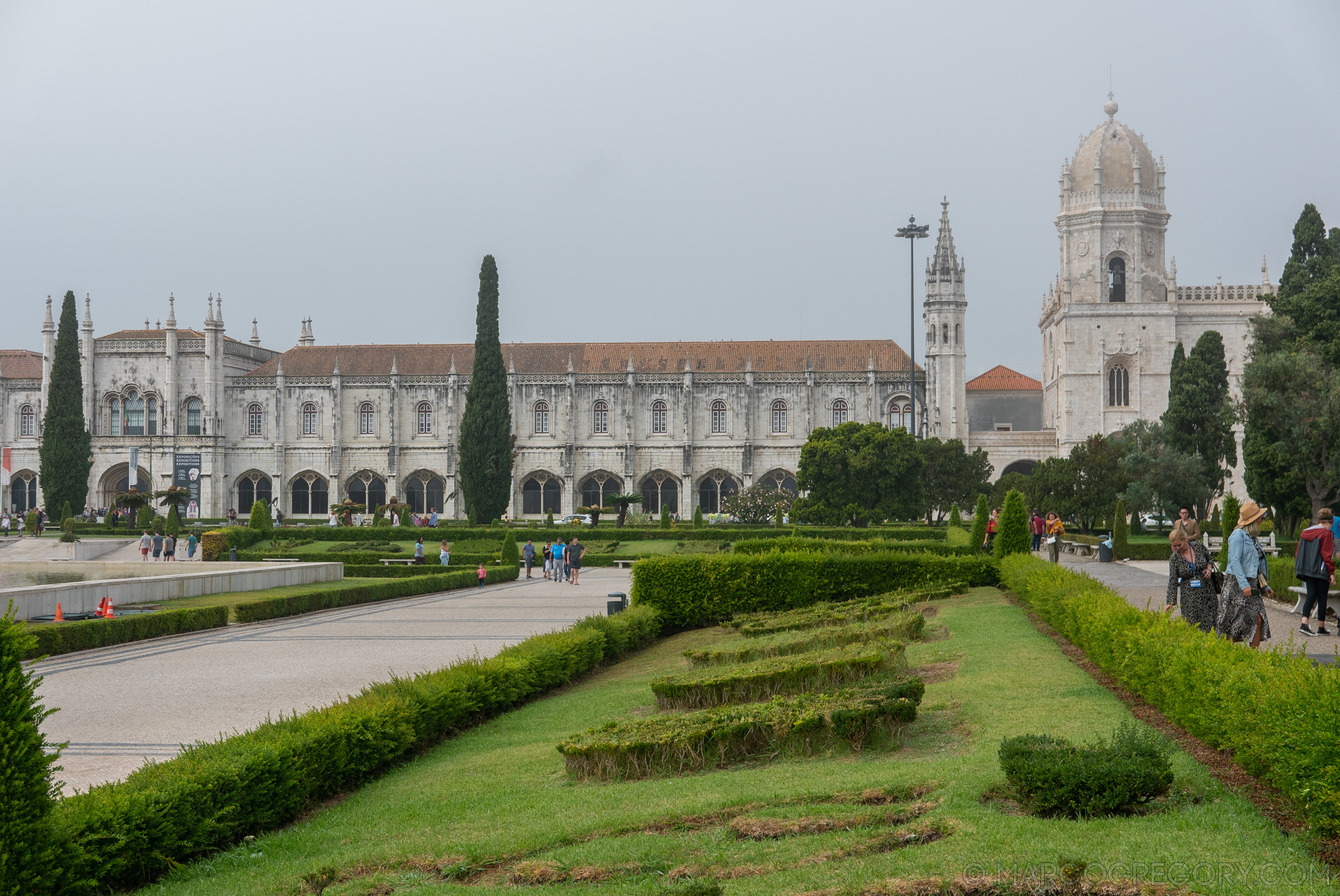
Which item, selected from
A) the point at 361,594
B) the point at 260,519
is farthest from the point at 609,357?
the point at 361,594

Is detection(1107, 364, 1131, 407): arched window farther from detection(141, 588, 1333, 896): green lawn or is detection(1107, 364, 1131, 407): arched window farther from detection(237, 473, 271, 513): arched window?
detection(141, 588, 1333, 896): green lawn

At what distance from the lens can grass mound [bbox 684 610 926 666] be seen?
12664 millimetres

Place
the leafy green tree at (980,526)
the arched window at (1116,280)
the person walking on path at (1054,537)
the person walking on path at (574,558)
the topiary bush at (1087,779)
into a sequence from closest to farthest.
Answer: the topiary bush at (1087,779), the person walking on path at (1054,537), the leafy green tree at (980,526), the person walking on path at (574,558), the arched window at (1116,280)

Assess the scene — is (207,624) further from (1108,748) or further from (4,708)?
(1108,748)

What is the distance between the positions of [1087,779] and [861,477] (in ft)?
125

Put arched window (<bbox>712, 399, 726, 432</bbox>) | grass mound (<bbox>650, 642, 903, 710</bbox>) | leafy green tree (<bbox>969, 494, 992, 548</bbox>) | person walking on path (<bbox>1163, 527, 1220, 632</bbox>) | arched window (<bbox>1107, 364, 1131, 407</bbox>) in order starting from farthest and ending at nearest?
arched window (<bbox>712, 399, 726, 432</bbox>) < arched window (<bbox>1107, 364, 1131, 407</bbox>) < leafy green tree (<bbox>969, 494, 992, 548</bbox>) < person walking on path (<bbox>1163, 527, 1220, 632</bbox>) < grass mound (<bbox>650, 642, 903, 710</bbox>)

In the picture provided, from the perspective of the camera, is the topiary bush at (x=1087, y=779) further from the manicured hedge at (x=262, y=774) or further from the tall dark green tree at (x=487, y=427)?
the tall dark green tree at (x=487, y=427)

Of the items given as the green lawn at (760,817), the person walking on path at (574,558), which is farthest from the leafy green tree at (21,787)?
the person walking on path at (574,558)

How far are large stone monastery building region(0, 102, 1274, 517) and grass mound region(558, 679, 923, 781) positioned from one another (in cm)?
4927

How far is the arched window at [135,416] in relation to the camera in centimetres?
6044

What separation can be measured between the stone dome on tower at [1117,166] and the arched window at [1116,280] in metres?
3.05

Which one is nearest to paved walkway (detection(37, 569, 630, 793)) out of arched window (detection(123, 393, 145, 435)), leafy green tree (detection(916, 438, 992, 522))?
leafy green tree (detection(916, 438, 992, 522))

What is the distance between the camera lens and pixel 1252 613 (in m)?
9.91

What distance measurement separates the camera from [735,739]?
318 inches
